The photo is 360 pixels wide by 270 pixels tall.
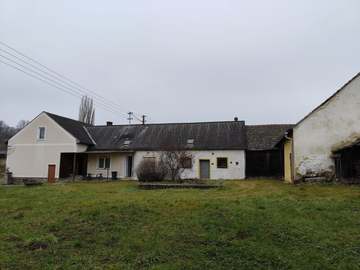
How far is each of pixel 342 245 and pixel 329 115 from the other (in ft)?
42.6

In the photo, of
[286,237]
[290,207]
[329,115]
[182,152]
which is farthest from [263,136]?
[286,237]

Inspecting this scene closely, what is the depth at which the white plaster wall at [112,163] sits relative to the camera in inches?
1158

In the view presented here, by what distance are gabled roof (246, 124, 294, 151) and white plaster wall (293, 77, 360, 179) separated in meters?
7.88

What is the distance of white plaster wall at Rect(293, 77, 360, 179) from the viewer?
1792cm

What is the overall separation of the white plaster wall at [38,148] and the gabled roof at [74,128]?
A: 376 mm

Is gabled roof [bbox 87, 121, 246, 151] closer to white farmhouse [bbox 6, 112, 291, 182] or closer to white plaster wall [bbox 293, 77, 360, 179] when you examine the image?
white farmhouse [bbox 6, 112, 291, 182]

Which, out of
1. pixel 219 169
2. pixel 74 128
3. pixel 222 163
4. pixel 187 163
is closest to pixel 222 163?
pixel 222 163

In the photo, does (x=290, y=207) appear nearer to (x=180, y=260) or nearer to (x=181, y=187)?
(x=180, y=260)

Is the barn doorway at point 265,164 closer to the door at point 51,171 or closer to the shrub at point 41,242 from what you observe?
the door at point 51,171

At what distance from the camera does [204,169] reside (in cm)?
2766

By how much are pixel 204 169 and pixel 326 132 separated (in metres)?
11.6

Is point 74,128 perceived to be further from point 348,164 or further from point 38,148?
point 348,164

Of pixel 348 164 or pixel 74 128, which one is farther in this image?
Result: pixel 74 128

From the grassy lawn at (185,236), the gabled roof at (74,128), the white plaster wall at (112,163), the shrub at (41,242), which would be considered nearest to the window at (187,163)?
the white plaster wall at (112,163)
